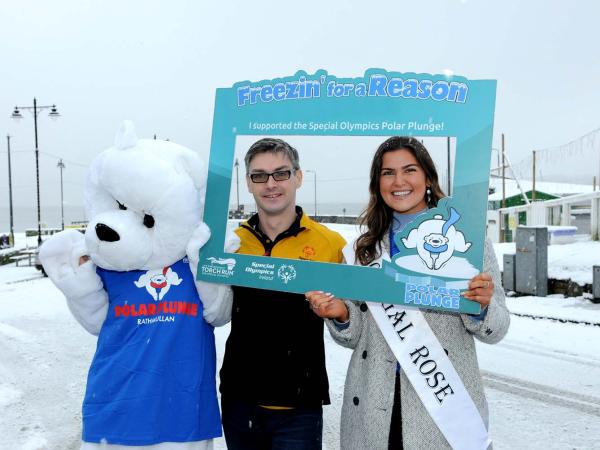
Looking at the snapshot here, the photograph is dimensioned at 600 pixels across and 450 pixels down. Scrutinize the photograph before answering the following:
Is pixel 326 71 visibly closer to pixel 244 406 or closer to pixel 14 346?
pixel 244 406

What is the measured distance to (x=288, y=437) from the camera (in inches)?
100

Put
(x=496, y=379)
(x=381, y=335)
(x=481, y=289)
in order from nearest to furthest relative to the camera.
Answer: (x=481, y=289)
(x=381, y=335)
(x=496, y=379)

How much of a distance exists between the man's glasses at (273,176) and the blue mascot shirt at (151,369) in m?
0.65

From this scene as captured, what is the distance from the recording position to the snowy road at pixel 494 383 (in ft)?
14.3

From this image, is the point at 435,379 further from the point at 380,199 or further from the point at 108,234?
the point at 108,234

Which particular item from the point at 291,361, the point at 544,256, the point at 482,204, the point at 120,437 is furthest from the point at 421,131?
the point at 544,256

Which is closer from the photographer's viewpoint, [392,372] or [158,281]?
[392,372]

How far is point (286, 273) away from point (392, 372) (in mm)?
656

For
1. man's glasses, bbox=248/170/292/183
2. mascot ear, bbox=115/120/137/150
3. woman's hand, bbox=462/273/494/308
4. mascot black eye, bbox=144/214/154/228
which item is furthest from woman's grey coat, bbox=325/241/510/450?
mascot ear, bbox=115/120/137/150

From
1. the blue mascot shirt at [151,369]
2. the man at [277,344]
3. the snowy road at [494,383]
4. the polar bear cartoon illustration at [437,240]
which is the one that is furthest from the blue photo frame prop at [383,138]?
the snowy road at [494,383]

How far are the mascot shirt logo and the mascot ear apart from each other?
25.9 inches

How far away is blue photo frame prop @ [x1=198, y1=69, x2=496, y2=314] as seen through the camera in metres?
2.17

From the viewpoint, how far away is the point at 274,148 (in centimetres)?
258

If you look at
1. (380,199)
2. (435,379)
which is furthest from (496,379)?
(380,199)
